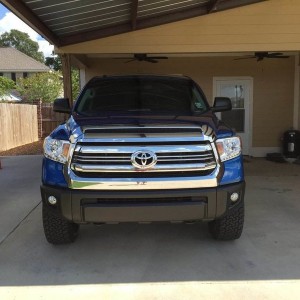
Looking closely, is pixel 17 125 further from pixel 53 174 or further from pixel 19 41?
pixel 19 41

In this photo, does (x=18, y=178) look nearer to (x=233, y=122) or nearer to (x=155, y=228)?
(x=155, y=228)

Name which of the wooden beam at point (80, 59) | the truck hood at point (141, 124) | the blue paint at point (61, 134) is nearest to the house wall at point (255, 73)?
the wooden beam at point (80, 59)

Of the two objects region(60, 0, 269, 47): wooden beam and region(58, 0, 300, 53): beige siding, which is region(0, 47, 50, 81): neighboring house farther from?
region(58, 0, 300, 53): beige siding

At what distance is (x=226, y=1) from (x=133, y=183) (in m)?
6.04

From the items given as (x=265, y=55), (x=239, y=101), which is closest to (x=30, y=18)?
(x=265, y=55)

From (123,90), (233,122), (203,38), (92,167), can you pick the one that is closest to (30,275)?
(92,167)

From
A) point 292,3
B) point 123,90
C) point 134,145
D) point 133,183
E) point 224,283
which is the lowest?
point 224,283

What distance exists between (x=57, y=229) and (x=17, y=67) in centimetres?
4467

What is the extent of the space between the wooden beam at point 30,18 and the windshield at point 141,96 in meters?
1.76

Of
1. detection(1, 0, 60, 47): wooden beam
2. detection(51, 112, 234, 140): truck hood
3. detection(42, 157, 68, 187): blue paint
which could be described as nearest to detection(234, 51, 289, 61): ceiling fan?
detection(1, 0, 60, 47): wooden beam

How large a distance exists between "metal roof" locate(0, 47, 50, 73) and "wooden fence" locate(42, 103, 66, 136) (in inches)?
975

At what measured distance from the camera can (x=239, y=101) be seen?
12500mm

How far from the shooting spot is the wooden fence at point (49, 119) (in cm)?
2088

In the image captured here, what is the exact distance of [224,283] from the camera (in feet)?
13.1
